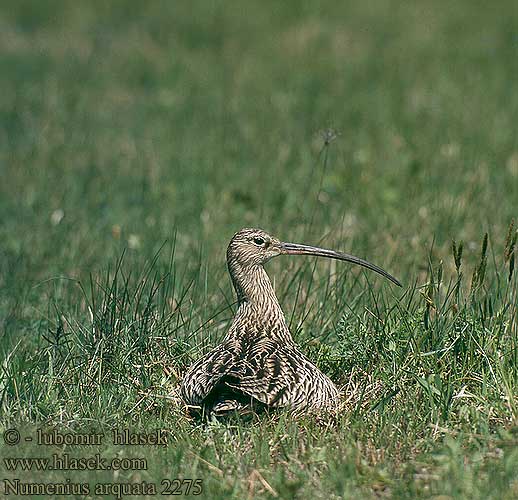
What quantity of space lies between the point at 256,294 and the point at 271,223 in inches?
112

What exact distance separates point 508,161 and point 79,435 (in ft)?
21.6

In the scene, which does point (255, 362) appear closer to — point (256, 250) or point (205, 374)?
point (205, 374)

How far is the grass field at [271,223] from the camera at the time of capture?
5.05 metres

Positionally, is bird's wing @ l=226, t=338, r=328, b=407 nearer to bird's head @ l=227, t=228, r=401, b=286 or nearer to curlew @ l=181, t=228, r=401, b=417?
curlew @ l=181, t=228, r=401, b=417

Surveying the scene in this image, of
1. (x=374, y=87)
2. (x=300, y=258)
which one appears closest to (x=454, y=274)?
(x=300, y=258)

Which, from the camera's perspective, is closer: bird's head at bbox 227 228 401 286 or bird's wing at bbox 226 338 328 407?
bird's wing at bbox 226 338 328 407

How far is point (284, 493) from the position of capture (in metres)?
4.62

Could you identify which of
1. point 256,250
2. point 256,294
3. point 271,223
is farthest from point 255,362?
point 271,223

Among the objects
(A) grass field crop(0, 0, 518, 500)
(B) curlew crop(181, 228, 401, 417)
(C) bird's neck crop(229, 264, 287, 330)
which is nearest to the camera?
(A) grass field crop(0, 0, 518, 500)

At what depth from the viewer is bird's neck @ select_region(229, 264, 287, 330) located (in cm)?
609

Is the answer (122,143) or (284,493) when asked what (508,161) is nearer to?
(122,143)

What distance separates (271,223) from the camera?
893cm

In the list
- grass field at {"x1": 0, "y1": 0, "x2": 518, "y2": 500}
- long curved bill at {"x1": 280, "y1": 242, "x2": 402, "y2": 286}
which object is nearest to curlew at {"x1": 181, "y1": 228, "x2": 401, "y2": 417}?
long curved bill at {"x1": 280, "y1": 242, "x2": 402, "y2": 286}

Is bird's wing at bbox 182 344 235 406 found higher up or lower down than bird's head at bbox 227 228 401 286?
lower down
